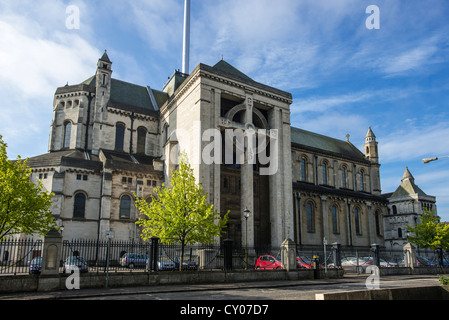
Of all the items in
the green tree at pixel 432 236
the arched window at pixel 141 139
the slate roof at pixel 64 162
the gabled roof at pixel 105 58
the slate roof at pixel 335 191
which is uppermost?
the gabled roof at pixel 105 58

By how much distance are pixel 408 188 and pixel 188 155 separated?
41.0 m

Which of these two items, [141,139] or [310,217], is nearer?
[141,139]

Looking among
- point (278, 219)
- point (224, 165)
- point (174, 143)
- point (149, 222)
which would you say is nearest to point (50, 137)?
point (174, 143)

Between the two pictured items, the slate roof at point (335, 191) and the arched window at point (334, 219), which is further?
the arched window at point (334, 219)

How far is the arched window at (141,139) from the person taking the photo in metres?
42.4

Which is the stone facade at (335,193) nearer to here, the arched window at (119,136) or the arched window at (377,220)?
the arched window at (377,220)

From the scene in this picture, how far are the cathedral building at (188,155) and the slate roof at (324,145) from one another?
172 inches

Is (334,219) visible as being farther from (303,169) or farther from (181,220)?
(181,220)

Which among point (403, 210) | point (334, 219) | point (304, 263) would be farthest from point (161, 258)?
point (403, 210)

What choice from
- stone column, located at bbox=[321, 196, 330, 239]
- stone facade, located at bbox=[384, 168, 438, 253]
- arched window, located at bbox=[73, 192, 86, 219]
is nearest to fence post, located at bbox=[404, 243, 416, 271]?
stone column, located at bbox=[321, 196, 330, 239]

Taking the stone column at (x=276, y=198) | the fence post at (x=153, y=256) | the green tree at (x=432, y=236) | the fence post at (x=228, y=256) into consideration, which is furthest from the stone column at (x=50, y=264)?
the green tree at (x=432, y=236)

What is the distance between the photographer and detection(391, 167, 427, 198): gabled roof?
185 ft

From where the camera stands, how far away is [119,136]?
41.6 meters

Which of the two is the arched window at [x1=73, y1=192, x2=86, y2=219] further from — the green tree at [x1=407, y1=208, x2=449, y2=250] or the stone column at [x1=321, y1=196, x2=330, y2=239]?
the green tree at [x1=407, y1=208, x2=449, y2=250]
